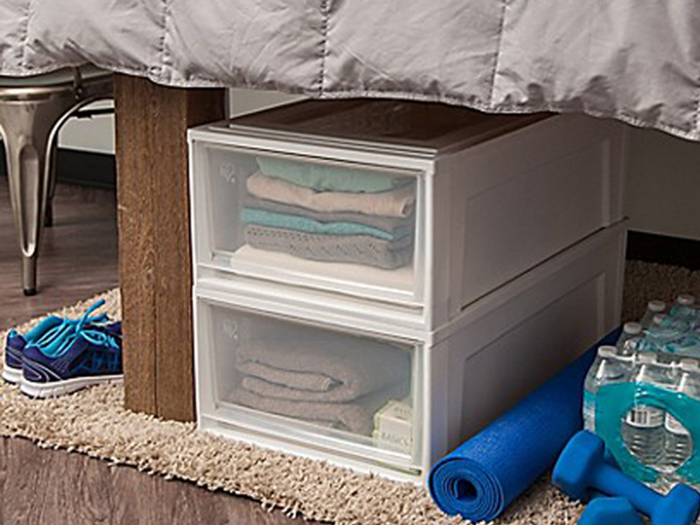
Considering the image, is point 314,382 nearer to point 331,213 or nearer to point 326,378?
point 326,378

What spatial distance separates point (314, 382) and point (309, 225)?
0.22 m

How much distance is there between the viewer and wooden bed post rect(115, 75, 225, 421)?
1684 millimetres

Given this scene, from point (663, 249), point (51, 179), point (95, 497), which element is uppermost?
point (51, 179)

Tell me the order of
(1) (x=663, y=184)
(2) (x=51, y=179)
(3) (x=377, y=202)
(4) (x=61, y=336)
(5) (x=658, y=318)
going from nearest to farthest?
(3) (x=377, y=202), (5) (x=658, y=318), (4) (x=61, y=336), (1) (x=663, y=184), (2) (x=51, y=179)

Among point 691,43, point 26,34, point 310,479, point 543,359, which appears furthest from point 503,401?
point 26,34

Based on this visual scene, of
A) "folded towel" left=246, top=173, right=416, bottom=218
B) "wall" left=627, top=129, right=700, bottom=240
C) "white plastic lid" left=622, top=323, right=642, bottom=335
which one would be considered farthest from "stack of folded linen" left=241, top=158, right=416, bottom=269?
"wall" left=627, top=129, right=700, bottom=240

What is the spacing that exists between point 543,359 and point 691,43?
686 millimetres

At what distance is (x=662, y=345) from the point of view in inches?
66.7

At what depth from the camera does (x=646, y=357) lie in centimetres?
159

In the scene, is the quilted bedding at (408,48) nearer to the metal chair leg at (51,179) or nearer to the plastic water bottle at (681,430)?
the plastic water bottle at (681,430)

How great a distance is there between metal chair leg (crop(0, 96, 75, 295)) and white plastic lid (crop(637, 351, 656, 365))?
126 cm

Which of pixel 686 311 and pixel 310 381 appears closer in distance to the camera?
pixel 310 381

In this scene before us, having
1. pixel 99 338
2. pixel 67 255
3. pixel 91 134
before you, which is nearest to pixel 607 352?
pixel 99 338

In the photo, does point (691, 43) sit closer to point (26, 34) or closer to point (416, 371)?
point (416, 371)
